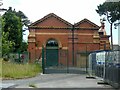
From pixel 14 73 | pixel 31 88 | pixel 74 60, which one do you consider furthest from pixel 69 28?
pixel 31 88

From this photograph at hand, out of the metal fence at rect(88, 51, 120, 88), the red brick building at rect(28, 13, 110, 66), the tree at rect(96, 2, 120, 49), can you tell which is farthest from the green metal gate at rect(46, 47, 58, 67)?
the red brick building at rect(28, 13, 110, 66)

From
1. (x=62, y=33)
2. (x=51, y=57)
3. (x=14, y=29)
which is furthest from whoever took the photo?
(x=14, y=29)

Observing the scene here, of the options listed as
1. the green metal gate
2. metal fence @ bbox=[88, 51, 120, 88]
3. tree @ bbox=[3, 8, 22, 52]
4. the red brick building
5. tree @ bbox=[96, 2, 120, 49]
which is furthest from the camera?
tree @ bbox=[3, 8, 22, 52]

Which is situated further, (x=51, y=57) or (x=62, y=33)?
(x=62, y=33)

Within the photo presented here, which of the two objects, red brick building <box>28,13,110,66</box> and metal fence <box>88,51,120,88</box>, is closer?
metal fence <box>88,51,120,88</box>

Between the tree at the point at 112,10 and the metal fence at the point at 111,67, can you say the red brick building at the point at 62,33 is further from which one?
the metal fence at the point at 111,67

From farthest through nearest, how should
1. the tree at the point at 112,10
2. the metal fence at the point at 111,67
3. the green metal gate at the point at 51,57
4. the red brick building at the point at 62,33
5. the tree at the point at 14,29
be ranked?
1. the tree at the point at 14,29
2. the red brick building at the point at 62,33
3. the green metal gate at the point at 51,57
4. the tree at the point at 112,10
5. the metal fence at the point at 111,67

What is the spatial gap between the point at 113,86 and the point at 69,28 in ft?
143

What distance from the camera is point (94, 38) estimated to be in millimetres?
59344

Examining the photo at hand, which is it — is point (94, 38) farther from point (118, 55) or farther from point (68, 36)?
point (118, 55)

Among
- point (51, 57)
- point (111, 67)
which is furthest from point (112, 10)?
point (111, 67)

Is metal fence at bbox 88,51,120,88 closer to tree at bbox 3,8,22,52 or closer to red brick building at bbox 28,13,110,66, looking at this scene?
red brick building at bbox 28,13,110,66

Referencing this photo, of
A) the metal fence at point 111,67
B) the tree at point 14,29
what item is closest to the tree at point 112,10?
the metal fence at point 111,67

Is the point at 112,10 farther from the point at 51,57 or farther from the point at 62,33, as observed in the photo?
the point at 62,33
